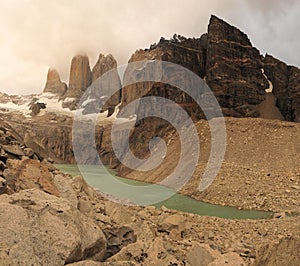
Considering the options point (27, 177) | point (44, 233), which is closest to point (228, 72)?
point (27, 177)

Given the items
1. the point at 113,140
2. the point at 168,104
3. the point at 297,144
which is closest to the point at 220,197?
the point at 297,144

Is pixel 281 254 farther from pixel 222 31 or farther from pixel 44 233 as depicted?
pixel 222 31

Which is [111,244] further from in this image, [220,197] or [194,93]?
[194,93]

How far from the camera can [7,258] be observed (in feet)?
15.6

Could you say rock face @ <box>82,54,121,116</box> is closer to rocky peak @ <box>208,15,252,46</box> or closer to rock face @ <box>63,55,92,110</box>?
rock face @ <box>63,55,92,110</box>

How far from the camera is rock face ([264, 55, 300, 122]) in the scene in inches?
2621

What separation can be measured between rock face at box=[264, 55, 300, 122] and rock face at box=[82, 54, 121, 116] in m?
84.5

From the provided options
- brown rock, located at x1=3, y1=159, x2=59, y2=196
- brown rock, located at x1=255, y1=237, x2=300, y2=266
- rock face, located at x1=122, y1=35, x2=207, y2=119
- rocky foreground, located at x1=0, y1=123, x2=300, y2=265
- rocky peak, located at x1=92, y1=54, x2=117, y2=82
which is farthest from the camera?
rocky peak, located at x1=92, y1=54, x2=117, y2=82

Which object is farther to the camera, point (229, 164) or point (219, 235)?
point (229, 164)

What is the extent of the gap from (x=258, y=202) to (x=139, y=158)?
121 feet

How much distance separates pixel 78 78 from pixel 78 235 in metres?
194

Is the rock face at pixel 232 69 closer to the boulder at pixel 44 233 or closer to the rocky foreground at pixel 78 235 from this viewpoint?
the rocky foreground at pixel 78 235

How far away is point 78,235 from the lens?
223 inches

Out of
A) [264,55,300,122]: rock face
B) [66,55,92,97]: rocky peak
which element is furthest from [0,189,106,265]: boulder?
[66,55,92,97]: rocky peak
